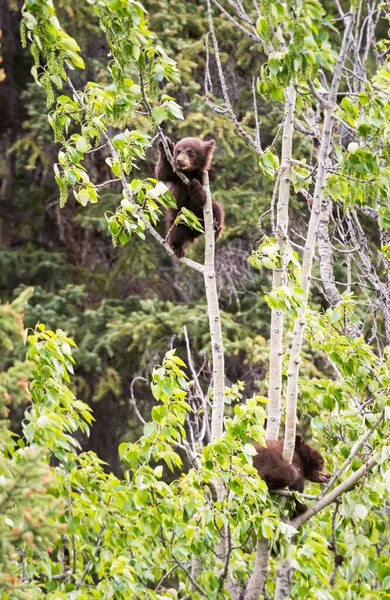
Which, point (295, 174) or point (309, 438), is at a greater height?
Result: point (295, 174)

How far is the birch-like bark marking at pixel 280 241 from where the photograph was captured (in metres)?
3.46

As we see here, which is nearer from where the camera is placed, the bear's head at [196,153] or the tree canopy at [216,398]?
the tree canopy at [216,398]

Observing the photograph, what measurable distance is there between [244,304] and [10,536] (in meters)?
6.34

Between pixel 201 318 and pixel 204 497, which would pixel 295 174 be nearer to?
pixel 204 497

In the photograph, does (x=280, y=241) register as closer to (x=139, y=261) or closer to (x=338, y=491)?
(x=338, y=491)

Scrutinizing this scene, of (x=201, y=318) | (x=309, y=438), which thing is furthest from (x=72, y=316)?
(x=309, y=438)

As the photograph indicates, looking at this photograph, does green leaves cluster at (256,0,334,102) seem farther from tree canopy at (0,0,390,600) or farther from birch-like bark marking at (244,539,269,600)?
birch-like bark marking at (244,539,269,600)

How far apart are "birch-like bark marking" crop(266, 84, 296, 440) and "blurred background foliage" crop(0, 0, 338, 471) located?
368cm

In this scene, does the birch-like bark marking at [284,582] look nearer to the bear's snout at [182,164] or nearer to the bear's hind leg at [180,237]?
the bear's hind leg at [180,237]

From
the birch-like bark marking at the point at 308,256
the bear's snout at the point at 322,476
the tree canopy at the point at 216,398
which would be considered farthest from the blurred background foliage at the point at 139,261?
the birch-like bark marking at the point at 308,256

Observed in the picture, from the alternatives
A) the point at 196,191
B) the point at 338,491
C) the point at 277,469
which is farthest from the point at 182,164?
the point at 338,491

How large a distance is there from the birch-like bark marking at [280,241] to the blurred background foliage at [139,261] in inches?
145

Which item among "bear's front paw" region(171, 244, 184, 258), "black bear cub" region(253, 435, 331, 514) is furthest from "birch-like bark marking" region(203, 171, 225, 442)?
"bear's front paw" region(171, 244, 184, 258)

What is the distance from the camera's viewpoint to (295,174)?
3.98 m
